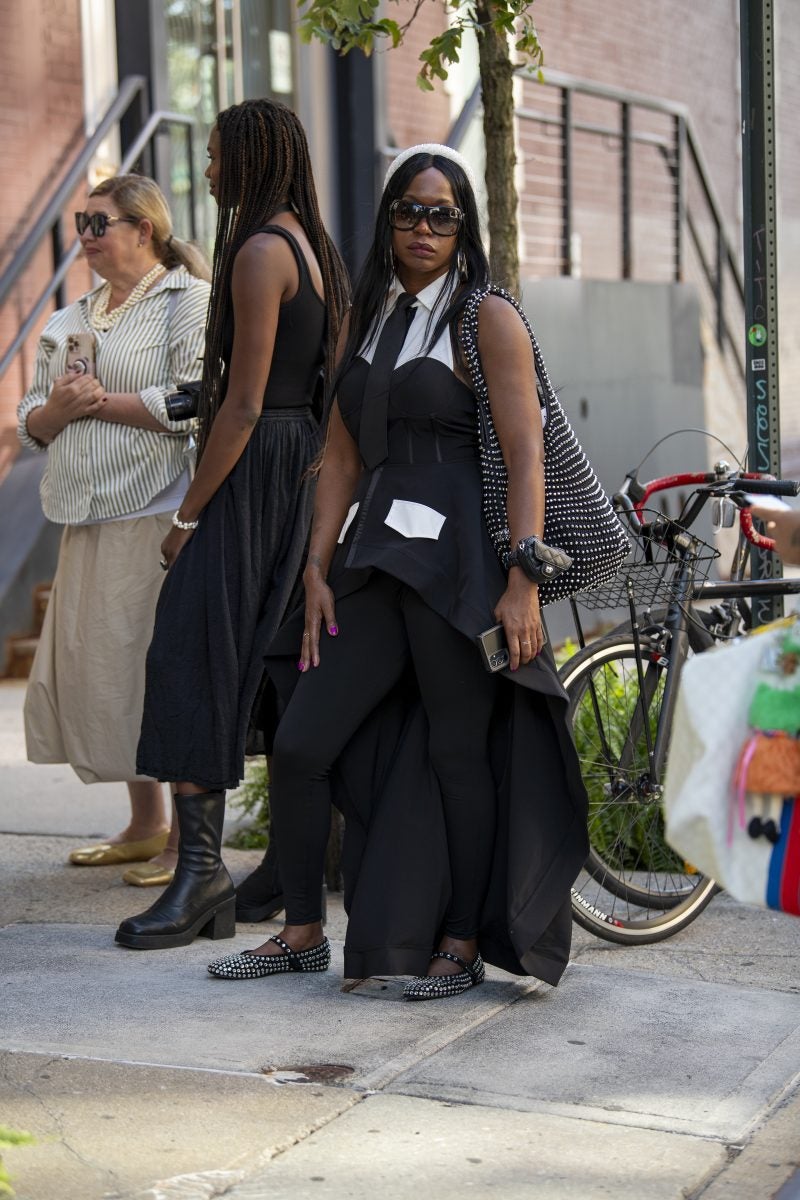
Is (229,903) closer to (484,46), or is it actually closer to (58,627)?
(58,627)

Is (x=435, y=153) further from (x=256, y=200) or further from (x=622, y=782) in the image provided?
(x=622, y=782)

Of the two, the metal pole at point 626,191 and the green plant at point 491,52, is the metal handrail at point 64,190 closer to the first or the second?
the metal pole at point 626,191

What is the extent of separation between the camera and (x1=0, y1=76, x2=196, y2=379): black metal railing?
9789 millimetres

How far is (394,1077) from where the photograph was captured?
3.61 metres

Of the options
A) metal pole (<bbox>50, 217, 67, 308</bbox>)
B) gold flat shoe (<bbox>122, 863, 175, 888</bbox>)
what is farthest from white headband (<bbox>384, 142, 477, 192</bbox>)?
metal pole (<bbox>50, 217, 67, 308</bbox>)

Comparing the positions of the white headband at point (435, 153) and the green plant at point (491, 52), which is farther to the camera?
the green plant at point (491, 52)

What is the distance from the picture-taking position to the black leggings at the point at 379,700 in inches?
160

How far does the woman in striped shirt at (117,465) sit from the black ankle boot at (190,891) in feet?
2.31

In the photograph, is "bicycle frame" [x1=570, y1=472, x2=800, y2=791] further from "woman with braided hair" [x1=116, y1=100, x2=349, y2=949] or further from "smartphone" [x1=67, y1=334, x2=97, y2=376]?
"smartphone" [x1=67, y1=334, x2=97, y2=376]

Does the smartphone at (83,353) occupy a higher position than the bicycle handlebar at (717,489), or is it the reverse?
the smartphone at (83,353)

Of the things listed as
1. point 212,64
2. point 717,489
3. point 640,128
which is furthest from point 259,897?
point 640,128

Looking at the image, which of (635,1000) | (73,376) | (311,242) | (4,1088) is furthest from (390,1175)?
(73,376)

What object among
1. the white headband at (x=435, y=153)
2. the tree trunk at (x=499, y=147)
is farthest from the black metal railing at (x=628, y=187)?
the white headband at (x=435, y=153)

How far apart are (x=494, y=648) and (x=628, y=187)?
830cm
